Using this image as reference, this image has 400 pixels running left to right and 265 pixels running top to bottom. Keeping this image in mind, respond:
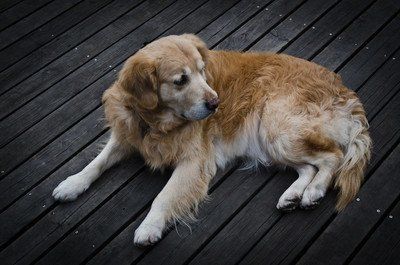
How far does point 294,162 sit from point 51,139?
6.15 feet

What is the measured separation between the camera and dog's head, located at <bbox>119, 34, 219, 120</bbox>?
283cm

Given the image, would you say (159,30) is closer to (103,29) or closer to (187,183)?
(103,29)

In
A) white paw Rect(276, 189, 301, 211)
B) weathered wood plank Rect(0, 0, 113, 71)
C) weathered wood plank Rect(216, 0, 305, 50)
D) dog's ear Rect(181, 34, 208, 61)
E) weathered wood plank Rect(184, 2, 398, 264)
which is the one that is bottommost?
weathered wood plank Rect(184, 2, 398, 264)

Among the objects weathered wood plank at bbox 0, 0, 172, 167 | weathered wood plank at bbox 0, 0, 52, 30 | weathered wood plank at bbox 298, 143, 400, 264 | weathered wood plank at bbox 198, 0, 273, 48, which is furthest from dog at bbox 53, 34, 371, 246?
weathered wood plank at bbox 0, 0, 52, 30

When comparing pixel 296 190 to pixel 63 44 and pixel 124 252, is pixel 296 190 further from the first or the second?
pixel 63 44

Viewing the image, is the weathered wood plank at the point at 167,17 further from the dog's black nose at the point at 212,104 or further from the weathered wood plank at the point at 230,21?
the dog's black nose at the point at 212,104

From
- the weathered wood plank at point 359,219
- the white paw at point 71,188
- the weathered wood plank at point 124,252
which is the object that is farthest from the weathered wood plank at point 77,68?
the weathered wood plank at point 359,219

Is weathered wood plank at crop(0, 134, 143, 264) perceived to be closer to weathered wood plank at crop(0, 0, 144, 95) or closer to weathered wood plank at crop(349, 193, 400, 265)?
weathered wood plank at crop(0, 0, 144, 95)

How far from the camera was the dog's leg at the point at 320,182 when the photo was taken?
9.83 ft

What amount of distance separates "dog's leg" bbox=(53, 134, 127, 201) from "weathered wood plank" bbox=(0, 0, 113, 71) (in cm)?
154

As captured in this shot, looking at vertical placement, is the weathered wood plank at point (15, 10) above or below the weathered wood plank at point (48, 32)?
above

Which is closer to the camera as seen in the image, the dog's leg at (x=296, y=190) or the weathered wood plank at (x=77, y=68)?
the dog's leg at (x=296, y=190)

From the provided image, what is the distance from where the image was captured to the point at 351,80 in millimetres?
3848

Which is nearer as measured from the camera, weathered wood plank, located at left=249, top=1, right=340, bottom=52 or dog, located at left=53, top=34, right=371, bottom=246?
dog, located at left=53, top=34, right=371, bottom=246
